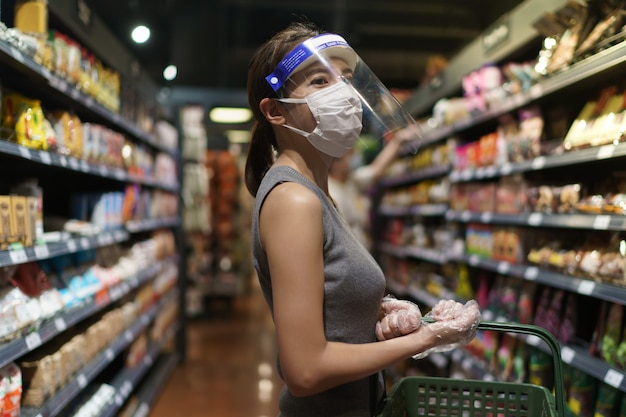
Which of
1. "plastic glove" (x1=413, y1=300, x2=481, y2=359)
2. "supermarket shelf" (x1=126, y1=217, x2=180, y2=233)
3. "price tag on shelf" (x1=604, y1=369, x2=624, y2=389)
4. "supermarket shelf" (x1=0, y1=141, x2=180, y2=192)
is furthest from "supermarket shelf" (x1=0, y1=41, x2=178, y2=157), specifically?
"price tag on shelf" (x1=604, y1=369, x2=624, y2=389)

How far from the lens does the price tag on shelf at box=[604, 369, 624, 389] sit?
2154mm

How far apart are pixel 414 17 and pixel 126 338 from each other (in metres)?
7.69

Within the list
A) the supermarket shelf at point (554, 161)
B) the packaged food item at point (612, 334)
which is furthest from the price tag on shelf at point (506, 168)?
the packaged food item at point (612, 334)

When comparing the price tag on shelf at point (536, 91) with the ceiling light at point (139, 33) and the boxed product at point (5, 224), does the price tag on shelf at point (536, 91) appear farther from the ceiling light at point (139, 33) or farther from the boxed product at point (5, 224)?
the ceiling light at point (139, 33)

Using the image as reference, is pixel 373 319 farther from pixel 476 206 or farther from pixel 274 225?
pixel 476 206

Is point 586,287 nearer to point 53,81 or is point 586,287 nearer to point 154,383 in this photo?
point 53,81

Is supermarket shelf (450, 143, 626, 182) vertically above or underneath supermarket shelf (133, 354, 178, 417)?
above

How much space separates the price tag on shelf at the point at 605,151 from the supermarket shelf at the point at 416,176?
228 cm

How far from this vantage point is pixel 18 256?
2160 millimetres

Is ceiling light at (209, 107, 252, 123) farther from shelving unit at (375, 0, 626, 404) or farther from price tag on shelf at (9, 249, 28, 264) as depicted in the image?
price tag on shelf at (9, 249, 28, 264)

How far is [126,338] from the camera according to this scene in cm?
389

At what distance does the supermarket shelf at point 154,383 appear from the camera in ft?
14.1

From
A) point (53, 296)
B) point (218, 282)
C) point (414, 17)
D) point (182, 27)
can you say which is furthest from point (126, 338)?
point (414, 17)

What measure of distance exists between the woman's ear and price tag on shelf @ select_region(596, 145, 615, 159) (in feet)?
4.78
